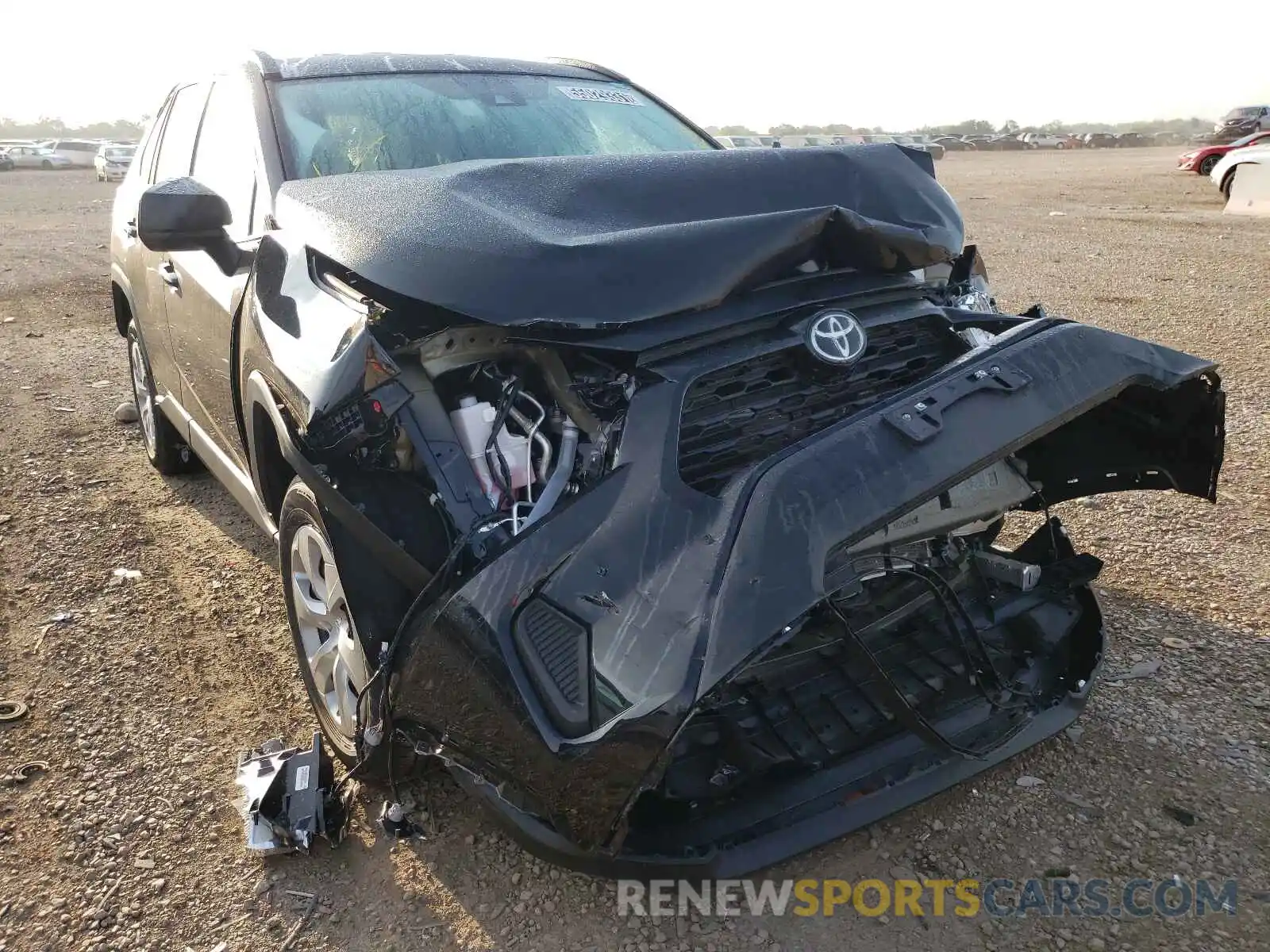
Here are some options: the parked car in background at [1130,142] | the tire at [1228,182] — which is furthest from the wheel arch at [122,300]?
the parked car in background at [1130,142]

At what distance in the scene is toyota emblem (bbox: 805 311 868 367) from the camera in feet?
7.57

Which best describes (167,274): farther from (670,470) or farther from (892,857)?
(892,857)

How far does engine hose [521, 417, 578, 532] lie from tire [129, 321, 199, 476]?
3474 mm

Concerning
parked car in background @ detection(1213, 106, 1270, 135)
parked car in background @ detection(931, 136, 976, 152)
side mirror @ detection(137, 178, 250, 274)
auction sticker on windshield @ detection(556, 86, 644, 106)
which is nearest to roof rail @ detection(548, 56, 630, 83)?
auction sticker on windshield @ detection(556, 86, 644, 106)

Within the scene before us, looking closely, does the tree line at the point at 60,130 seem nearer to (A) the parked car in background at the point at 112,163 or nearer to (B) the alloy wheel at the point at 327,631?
(A) the parked car in background at the point at 112,163

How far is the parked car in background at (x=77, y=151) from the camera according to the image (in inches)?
1683

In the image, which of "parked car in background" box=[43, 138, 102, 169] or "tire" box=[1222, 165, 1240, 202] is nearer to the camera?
"tire" box=[1222, 165, 1240, 202]

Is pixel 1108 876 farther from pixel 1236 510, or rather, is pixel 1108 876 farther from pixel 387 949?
pixel 1236 510

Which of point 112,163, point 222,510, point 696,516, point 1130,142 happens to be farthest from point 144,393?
point 1130,142

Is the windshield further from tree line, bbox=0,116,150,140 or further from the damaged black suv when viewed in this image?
tree line, bbox=0,116,150,140

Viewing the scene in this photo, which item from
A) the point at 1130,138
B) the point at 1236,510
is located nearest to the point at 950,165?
the point at 1130,138

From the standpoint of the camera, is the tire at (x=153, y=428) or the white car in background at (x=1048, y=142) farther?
the white car in background at (x=1048, y=142)

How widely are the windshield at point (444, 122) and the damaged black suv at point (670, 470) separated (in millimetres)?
113

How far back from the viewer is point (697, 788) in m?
2.20
